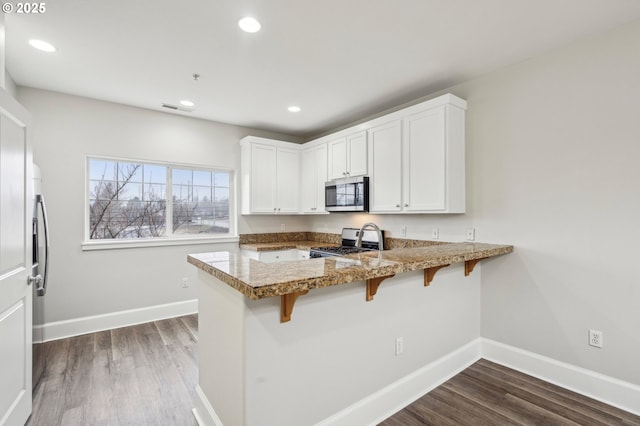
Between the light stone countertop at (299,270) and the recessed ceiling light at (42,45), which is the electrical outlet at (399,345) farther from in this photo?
the recessed ceiling light at (42,45)

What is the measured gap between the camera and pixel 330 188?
4105 millimetres

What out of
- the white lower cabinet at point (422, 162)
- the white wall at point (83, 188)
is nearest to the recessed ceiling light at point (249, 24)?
the white lower cabinet at point (422, 162)

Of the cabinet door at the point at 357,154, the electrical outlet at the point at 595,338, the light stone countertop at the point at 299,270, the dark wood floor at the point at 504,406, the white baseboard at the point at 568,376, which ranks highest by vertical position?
the cabinet door at the point at 357,154

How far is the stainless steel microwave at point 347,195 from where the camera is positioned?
3.58 metres

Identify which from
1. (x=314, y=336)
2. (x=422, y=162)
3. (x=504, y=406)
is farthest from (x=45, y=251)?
(x=504, y=406)

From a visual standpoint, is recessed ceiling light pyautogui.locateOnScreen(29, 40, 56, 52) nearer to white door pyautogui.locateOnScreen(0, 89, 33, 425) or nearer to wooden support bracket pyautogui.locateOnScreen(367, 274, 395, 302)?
white door pyautogui.locateOnScreen(0, 89, 33, 425)

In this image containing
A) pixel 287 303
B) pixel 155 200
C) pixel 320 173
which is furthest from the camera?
pixel 320 173

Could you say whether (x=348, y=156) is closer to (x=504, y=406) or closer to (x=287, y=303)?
(x=287, y=303)

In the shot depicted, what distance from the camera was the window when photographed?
367 cm

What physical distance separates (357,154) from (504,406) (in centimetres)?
275

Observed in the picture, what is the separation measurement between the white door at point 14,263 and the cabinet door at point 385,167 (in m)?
2.96

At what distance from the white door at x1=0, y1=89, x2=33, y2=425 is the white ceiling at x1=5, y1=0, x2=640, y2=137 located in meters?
0.85

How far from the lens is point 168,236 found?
4051mm

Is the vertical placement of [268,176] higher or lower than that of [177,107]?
lower
